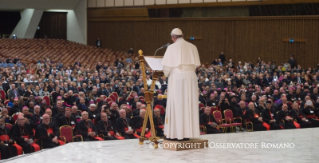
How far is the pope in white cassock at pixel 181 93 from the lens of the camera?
627 centimetres

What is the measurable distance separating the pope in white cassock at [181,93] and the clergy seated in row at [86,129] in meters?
3.91

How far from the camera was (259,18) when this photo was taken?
2338 cm

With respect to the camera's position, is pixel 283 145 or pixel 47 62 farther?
pixel 47 62

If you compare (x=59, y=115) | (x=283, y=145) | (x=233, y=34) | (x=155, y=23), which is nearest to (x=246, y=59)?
(x=233, y=34)

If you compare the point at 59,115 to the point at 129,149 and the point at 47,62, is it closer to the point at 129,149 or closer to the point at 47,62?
the point at 129,149

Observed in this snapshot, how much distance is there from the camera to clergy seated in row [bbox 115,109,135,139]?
34.0 ft

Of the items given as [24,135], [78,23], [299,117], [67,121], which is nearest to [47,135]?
[24,135]

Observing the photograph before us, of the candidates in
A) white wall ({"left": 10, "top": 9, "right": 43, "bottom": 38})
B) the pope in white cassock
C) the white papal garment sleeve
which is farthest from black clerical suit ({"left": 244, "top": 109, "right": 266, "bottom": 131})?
white wall ({"left": 10, "top": 9, "right": 43, "bottom": 38})

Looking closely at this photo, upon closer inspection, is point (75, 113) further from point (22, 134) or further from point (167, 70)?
point (167, 70)

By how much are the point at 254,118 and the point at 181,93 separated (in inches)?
247

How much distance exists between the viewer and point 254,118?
1211cm

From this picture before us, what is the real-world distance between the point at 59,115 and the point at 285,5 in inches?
596

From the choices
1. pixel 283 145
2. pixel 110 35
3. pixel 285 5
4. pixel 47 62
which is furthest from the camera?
pixel 110 35

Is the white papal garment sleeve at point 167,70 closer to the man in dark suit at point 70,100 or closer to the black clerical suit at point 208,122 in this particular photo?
the black clerical suit at point 208,122
